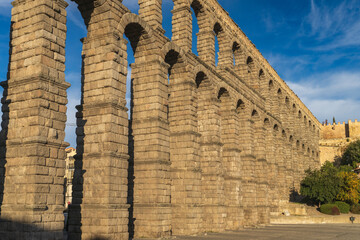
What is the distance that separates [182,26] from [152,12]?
11.3 feet

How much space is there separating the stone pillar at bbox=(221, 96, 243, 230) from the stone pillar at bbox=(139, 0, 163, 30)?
938 centimetres

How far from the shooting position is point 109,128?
559 inches

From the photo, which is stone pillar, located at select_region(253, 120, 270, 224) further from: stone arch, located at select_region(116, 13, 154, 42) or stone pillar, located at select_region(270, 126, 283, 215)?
stone arch, located at select_region(116, 13, 154, 42)

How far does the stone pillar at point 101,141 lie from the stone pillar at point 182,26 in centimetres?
690

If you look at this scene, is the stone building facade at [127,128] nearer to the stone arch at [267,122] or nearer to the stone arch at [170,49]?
the stone arch at [170,49]

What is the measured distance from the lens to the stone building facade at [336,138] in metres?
74.4

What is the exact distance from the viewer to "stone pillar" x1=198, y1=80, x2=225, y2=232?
22.5 metres

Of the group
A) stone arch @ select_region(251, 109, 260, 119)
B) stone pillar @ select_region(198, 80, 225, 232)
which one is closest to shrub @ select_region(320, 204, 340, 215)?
stone arch @ select_region(251, 109, 260, 119)

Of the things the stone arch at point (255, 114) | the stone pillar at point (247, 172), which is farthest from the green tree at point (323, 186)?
the stone pillar at point (247, 172)

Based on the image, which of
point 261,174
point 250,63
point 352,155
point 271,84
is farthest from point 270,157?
point 352,155

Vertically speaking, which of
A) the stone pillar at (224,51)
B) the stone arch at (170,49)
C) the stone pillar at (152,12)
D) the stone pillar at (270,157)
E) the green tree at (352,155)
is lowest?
the stone pillar at (270,157)

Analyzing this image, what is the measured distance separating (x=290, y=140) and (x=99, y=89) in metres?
35.1

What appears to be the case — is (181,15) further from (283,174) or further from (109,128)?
(283,174)

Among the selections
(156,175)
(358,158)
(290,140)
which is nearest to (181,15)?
(156,175)
